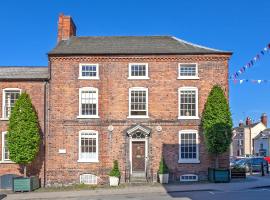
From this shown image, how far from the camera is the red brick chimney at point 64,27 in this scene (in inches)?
1352

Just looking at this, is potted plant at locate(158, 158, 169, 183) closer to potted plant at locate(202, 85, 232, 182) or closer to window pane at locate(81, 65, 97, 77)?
potted plant at locate(202, 85, 232, 182)

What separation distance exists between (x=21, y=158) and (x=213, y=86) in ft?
44.9

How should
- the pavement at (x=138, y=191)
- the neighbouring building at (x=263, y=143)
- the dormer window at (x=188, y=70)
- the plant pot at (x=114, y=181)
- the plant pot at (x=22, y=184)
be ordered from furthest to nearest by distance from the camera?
the neighbouring building at (x=263, y=143)
the dormer window at (x=188, y=70)
the plant pot at (x=114, y=181)
the plant pot at (x=22, y=184)
the pavement at (x=138, y=191)

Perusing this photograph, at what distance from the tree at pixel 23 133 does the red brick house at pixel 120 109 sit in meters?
1.44

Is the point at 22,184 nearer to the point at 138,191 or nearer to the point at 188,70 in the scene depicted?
the point at 138,191

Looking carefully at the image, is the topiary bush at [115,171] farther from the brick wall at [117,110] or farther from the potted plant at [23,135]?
the potted plant at [23,135]

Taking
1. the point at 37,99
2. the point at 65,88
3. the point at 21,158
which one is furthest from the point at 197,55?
the point at 21,158

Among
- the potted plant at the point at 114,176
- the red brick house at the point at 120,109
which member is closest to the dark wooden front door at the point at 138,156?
the red brick house at the point at 120,109

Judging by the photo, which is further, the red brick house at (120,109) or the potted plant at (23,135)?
the red brick house at (120,109)

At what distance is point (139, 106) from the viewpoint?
1222 inches

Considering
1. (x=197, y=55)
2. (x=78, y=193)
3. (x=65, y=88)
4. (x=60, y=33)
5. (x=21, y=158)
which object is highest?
(x=60, y=33)

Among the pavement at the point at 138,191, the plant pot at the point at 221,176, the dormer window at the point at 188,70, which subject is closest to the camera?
the pavement at the point at 138,191

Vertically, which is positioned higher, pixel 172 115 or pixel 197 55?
pixel 197 55

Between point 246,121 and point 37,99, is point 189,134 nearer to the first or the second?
point 37,99
